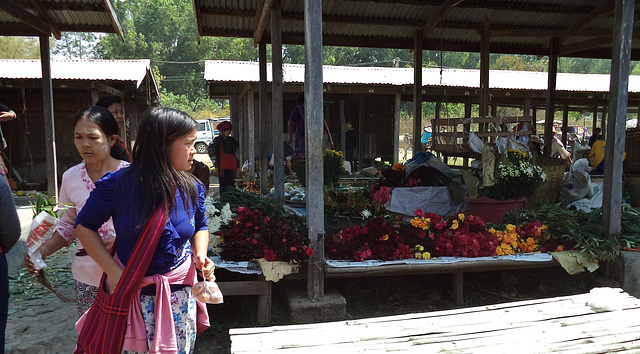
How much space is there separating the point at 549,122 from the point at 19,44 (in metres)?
43.6

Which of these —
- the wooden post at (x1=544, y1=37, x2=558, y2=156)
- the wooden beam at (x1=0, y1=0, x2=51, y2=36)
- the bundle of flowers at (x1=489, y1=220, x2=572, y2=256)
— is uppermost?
the wooden beam at (x1=0, y1=0, x2=51, y2=36)

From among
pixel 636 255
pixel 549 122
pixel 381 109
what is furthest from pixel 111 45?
pixel 636 255

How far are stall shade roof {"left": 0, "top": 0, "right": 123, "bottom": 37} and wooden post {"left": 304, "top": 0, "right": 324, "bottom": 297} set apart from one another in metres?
4.75

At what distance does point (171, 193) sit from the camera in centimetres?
181

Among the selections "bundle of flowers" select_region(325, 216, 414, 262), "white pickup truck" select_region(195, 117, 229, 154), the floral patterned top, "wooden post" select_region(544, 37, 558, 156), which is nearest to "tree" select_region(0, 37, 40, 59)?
"white pickup truck" select_region(195, 117, 229, 154)

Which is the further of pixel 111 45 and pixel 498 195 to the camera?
pixel 111 45

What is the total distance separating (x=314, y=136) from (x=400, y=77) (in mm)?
11510

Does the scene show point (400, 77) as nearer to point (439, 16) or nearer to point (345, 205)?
point (439, 16)

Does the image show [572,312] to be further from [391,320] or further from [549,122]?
[549,122]

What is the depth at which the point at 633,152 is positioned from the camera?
7.16 m

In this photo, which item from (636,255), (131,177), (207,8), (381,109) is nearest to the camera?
(131,177)

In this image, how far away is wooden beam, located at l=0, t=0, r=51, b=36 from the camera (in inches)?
252

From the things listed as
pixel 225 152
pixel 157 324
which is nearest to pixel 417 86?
pixel 225 152

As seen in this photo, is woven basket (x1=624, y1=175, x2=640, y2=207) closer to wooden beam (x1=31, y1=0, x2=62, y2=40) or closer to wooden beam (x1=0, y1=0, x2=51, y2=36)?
wooden beam (x1=0, y1=0, x2=51, y2=36)
